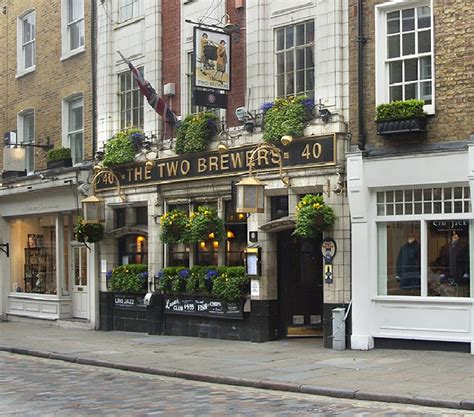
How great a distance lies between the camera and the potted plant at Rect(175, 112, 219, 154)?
18656 millimetres

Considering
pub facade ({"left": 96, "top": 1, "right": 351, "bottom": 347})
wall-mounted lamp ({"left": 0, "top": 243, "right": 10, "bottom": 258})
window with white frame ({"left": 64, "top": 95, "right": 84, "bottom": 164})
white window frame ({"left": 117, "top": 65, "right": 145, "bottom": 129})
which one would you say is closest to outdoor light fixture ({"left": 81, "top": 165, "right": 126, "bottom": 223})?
pub facade ({"left": 96, "top": 1, "right": 351, "bottom": 347})

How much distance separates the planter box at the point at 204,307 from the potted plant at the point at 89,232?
2858 mm

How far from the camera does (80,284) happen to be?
77.3 ft

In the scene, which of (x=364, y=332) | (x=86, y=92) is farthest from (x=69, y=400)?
(x=86, y=92)

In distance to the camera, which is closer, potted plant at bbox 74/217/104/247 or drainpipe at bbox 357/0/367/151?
drainpipe at bbox 357/0/367/151

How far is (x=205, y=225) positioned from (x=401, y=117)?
17.6 ft

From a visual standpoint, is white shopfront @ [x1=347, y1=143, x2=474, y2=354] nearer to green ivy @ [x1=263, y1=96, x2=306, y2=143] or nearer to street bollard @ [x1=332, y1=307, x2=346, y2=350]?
street bollard @ [x1=332, y1=307, x2=346, y2=350]

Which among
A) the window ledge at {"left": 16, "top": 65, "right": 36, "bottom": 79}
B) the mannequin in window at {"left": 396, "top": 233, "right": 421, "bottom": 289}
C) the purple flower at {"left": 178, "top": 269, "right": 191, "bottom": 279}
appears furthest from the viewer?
the window ledge at {"left": 16, "top": 65, "right": 36, "bottom": 79}

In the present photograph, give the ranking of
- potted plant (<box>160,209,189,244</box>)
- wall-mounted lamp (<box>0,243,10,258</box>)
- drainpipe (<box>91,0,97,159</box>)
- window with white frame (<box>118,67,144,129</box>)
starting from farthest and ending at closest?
1. wall-mounted lamp (<box>0,243,10,258</box>)
2. drainpipe (<box>91,0,97,159</box>)
3. window with white frame (<box>118,67,144,129</box>)
4. potted plant (<box>160,209,189,244</box>)

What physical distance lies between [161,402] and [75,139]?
539 inches

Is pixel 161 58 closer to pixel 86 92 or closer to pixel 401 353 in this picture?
pixel 86 92

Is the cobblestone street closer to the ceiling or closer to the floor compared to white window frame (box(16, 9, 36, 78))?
closer to the floor

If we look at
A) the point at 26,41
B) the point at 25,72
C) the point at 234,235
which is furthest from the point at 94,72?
the point at 234,235

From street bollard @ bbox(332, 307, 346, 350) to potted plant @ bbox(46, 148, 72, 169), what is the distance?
10.4 metres
